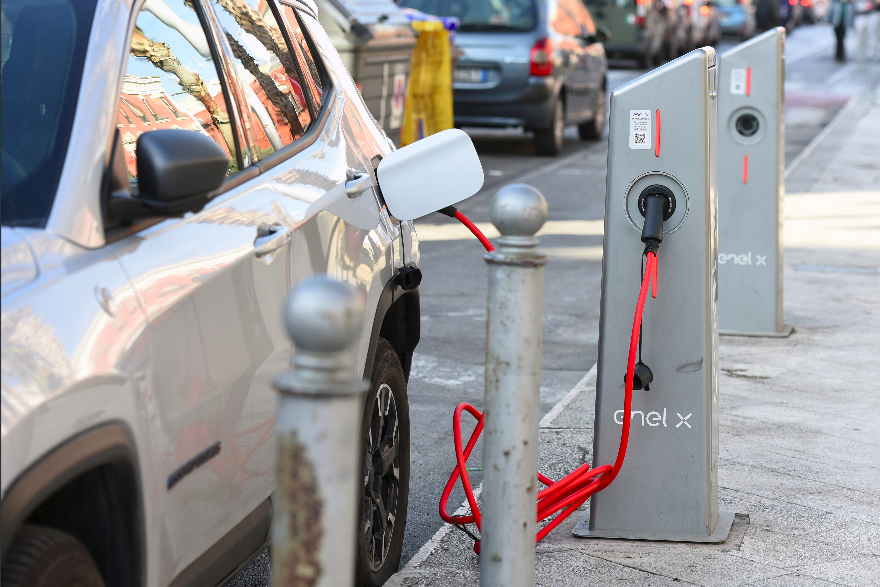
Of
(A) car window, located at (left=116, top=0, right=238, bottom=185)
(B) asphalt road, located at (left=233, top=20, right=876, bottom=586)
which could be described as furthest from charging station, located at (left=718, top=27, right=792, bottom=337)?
(A) car window, located at (left=116, top=0, right=238, bottom=185)

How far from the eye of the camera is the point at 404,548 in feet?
12.9

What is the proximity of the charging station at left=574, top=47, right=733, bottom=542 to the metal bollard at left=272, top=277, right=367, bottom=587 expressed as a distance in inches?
78.3

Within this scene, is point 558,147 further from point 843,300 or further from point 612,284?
point 612,284

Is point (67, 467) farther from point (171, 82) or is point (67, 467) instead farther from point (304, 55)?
point (304, 55)

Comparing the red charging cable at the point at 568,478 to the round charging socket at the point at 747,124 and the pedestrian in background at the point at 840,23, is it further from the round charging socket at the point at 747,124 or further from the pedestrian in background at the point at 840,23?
the pedestrian in background at the point at 840,23

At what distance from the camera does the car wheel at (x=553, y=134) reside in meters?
14.2

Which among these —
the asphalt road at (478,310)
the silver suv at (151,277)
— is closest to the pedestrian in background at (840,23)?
the asphalt road at (478,310)

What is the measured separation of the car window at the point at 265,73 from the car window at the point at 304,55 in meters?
0.06

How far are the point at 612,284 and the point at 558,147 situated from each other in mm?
11068

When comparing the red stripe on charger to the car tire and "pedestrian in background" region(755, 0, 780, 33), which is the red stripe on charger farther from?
"pedestrian in background" region(755, 0, 780, 33)

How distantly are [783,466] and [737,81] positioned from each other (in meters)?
2.74

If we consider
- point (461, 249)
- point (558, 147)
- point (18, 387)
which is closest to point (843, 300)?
point (461, 249)

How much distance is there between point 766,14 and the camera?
146ft

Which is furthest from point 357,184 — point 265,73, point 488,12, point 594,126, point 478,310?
point 594,126
